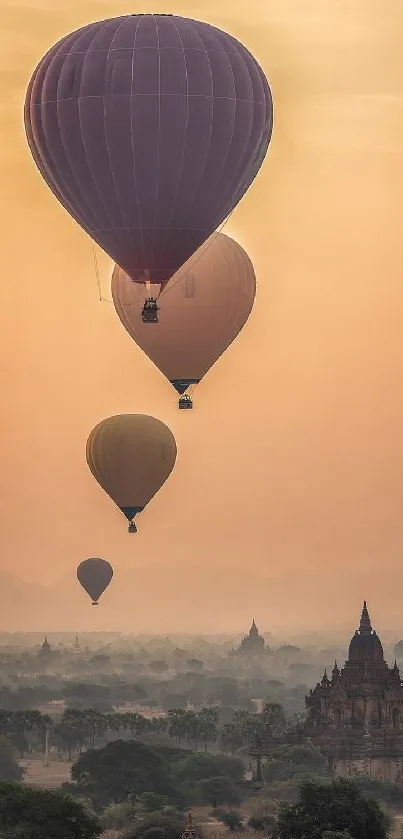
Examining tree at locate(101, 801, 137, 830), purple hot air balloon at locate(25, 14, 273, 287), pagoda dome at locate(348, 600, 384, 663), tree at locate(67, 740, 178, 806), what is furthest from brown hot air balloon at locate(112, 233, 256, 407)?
pagoda dome at locate(348, 600, 384, 663)

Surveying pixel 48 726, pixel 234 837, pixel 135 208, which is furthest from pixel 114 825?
pixel 48 726

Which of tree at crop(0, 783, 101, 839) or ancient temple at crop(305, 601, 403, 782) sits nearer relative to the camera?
tree at crop(0, 783, 101, 839)

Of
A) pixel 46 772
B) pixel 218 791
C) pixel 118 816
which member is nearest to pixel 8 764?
pixel 46 772

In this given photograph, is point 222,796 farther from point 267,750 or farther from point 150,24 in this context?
point 150,24

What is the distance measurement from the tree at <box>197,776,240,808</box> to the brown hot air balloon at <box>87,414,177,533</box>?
91.0 feet

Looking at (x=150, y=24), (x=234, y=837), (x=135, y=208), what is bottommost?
(x=234, y=837)

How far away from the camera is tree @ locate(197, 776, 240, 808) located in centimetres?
12812

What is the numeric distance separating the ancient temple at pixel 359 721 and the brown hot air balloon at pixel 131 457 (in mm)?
36956

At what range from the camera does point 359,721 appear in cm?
14650

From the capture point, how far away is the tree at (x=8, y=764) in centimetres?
15012

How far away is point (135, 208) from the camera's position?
71.1 meters

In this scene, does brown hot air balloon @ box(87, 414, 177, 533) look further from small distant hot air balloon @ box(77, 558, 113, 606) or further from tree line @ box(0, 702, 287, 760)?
small distant hot air balloon @ box(77, 558, 113, 606)

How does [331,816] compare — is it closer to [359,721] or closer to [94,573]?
[359,721]

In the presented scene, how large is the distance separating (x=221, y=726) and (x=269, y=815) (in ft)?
219
